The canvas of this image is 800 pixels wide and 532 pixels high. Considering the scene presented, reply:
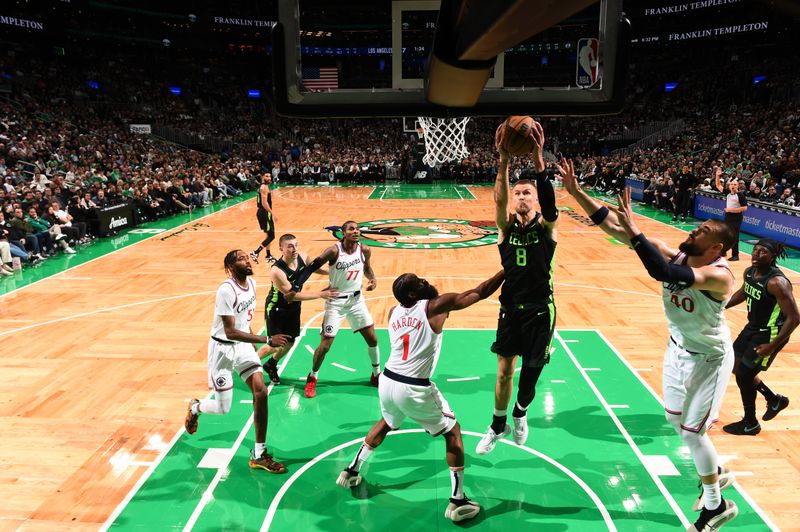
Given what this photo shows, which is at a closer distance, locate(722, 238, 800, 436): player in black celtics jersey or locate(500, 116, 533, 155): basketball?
locate(500, 116, 533, 155): basketball

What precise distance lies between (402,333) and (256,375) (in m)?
1.53

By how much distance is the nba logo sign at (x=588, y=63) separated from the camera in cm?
347

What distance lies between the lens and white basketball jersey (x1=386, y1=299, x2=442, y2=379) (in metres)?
4.24

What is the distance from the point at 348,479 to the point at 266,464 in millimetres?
744

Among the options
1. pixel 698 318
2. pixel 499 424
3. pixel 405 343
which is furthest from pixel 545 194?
pixel 499 424

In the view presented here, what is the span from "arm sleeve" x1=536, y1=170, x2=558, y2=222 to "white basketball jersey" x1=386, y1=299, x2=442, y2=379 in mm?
1115

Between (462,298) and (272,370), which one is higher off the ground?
(462,298)

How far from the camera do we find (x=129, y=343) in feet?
26.4

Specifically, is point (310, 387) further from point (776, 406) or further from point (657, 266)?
point (776, 406)

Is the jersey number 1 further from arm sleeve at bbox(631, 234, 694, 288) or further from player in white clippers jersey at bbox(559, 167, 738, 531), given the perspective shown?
arm sleeve at bbox(631, 234, 694, 288)

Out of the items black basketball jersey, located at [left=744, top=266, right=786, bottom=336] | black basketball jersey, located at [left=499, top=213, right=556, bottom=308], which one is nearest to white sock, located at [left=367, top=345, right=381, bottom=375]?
black basketball jersey, located at [left=499, top=213, right=556, bottom=308]

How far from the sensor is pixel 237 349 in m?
5.06

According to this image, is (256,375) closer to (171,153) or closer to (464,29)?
(464,29)

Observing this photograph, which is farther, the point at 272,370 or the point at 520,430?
the point at 272,370
